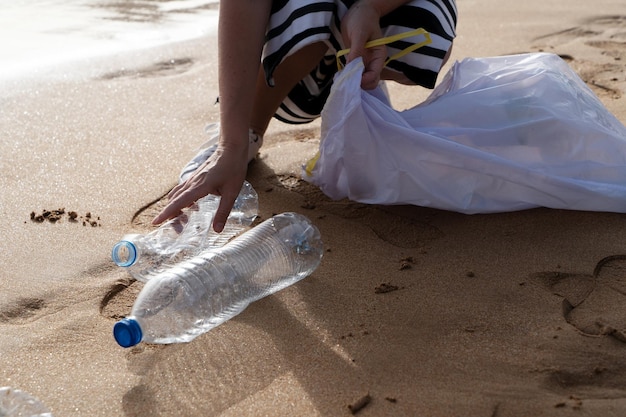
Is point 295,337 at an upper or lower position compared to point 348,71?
lower

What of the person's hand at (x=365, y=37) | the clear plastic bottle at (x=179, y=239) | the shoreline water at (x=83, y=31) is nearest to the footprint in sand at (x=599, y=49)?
the person's hand at (x=365, y=37)

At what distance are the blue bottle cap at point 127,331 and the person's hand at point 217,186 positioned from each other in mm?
384

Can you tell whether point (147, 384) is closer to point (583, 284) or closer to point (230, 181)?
point (230, 181)

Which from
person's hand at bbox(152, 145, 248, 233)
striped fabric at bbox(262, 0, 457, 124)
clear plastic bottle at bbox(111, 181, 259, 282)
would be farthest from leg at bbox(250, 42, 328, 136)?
person's hand at bbox(152, 145, 248, 233)

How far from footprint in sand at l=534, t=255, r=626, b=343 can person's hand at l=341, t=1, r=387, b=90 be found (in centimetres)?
63

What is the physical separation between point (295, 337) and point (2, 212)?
102 cm

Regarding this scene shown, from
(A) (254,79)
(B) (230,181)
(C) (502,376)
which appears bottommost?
(C) (502,376)

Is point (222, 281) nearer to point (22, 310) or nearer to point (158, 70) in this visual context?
point (22, 310)

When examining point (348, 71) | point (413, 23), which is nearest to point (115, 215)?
point (348, 71)

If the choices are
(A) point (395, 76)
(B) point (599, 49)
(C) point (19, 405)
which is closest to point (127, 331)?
(C) point (19, 405)

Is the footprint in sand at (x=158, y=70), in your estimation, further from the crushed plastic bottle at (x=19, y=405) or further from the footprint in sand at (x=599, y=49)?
the crushed plastic bottle at (x=19, y=405)

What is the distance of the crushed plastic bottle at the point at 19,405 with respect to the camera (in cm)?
140

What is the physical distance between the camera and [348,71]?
194 cm

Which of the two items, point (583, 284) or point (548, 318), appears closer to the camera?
point (548, 318)
